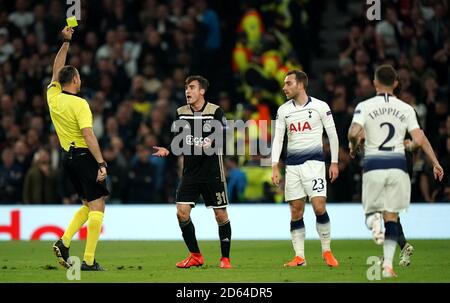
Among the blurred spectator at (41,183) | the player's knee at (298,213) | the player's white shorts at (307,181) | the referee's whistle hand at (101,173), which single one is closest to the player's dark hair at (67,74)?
the referee's whistle hand at (101,173)

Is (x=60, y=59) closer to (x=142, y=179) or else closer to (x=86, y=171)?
(x=86, y=171)

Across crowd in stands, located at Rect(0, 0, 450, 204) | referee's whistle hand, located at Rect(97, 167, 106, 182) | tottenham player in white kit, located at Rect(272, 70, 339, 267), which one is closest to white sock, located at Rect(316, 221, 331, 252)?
tottenham player in white kit, located at Rect(272, 70, 339, 267)

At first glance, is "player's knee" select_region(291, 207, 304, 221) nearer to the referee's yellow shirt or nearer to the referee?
the referee

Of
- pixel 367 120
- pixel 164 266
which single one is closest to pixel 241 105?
pixel 164 266

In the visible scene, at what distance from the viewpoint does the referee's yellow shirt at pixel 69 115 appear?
14117 millimetres

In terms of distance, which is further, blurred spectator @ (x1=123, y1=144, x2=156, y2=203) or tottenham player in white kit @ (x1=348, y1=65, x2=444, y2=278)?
blurred spectator @ (x1=123, y1=144, x2=156, y2=203)

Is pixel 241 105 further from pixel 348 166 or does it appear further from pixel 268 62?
pixel 348 166

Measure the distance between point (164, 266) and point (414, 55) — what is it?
10701 mm

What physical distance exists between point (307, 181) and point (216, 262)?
6.89ft

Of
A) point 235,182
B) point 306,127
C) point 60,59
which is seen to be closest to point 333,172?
point 306,127

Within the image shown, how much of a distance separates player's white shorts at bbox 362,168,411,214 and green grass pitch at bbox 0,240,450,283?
0.82m

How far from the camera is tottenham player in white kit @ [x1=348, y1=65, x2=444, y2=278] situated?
41.3 feet

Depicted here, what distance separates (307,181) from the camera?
48.0 feet

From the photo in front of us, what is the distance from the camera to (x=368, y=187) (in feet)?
41.5
